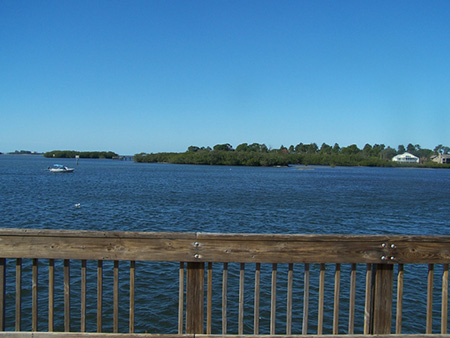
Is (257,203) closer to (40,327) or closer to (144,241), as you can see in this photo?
(40,327)

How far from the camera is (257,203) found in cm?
3472

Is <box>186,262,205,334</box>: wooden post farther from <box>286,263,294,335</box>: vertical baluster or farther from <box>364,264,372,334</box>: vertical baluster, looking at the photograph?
<box>364,264,372,334</box>: vertical baluster

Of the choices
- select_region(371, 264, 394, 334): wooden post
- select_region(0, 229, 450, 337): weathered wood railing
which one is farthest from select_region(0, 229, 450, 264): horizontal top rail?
select_region(371, 264, 394, 334): wooden post

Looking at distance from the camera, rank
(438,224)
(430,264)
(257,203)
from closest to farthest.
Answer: (430,264)
(438,224)
(257,203)

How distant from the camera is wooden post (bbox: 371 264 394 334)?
3.60m

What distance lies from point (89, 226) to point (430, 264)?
759 inches

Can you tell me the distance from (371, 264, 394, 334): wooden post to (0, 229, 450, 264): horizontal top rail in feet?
0.36

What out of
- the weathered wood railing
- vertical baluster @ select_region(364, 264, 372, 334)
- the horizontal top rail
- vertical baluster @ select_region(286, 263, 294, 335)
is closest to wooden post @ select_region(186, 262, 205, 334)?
the weathered wood railing

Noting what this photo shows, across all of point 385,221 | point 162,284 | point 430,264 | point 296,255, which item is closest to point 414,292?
point 162,284

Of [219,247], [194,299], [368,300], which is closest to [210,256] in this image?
[219,247]

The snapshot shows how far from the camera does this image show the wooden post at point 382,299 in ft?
11.8

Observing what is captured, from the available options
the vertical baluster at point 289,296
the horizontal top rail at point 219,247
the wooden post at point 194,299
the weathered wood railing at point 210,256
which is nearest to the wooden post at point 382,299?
the weathered wood railing at point 210,256

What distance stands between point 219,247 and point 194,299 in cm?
53

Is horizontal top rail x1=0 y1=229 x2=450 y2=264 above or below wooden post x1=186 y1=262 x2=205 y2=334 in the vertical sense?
above
